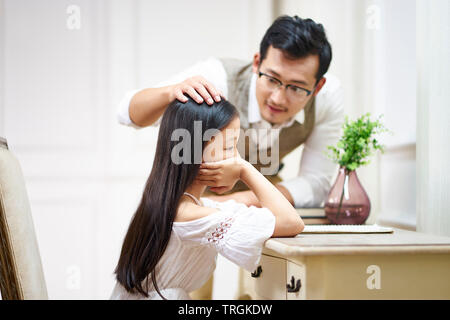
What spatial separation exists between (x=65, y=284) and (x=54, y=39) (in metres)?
1.28

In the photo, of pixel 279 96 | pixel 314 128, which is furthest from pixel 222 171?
pixel 314 128

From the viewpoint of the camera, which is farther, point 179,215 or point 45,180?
point 45,180

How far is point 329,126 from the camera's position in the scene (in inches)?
69.2

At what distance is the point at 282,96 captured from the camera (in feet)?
4.75

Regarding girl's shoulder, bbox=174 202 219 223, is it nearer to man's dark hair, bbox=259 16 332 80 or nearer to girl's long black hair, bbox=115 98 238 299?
girl's long black hair, bbox=115 98 238 299

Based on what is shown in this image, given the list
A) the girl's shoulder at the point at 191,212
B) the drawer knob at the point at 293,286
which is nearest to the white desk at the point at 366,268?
the drawer knob at the point at 293,286

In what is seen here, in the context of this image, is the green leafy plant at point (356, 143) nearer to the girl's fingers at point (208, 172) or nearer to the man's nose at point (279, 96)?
the man's nose at point (279, 96)

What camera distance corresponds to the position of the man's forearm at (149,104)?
4.25 ft

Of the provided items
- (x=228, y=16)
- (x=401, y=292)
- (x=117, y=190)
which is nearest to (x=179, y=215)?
(x=401, y=292)

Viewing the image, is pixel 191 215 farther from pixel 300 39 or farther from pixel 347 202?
pixel 300 39

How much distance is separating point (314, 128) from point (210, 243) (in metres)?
0.86

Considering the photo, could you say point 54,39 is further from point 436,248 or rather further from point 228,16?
point 436,248

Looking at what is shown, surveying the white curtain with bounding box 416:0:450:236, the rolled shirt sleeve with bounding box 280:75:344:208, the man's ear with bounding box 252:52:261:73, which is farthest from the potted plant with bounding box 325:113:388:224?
the man's ear with bounding box 252:52:261:73

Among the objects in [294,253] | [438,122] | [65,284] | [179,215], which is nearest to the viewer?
[294,253]
